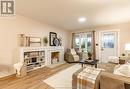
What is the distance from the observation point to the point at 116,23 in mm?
5879

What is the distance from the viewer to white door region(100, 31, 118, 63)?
613 cm

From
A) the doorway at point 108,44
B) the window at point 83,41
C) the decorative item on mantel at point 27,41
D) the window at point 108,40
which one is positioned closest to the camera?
the decorative item on mantel at point 27,41

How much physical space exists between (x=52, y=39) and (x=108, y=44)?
3287 mm

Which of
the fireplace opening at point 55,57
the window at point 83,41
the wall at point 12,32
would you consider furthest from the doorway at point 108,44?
the wall at point 12,32

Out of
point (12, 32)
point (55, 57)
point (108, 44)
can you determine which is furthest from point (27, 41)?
point (108, 44)

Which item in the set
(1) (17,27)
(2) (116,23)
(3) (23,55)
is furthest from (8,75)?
(2) (116,23)

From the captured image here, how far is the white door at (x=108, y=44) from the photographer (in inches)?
241

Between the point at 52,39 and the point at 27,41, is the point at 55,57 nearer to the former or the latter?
the point at 52,39

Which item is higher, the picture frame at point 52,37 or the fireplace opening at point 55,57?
the picture frame at point 52,37

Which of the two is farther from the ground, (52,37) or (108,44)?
(52,37)

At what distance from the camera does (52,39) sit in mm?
6301

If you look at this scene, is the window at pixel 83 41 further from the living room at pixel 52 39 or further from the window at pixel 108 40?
the window at pixel 108 40

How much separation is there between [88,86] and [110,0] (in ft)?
8.64

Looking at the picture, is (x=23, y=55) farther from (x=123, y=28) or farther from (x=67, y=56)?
(x=123, y=28)
